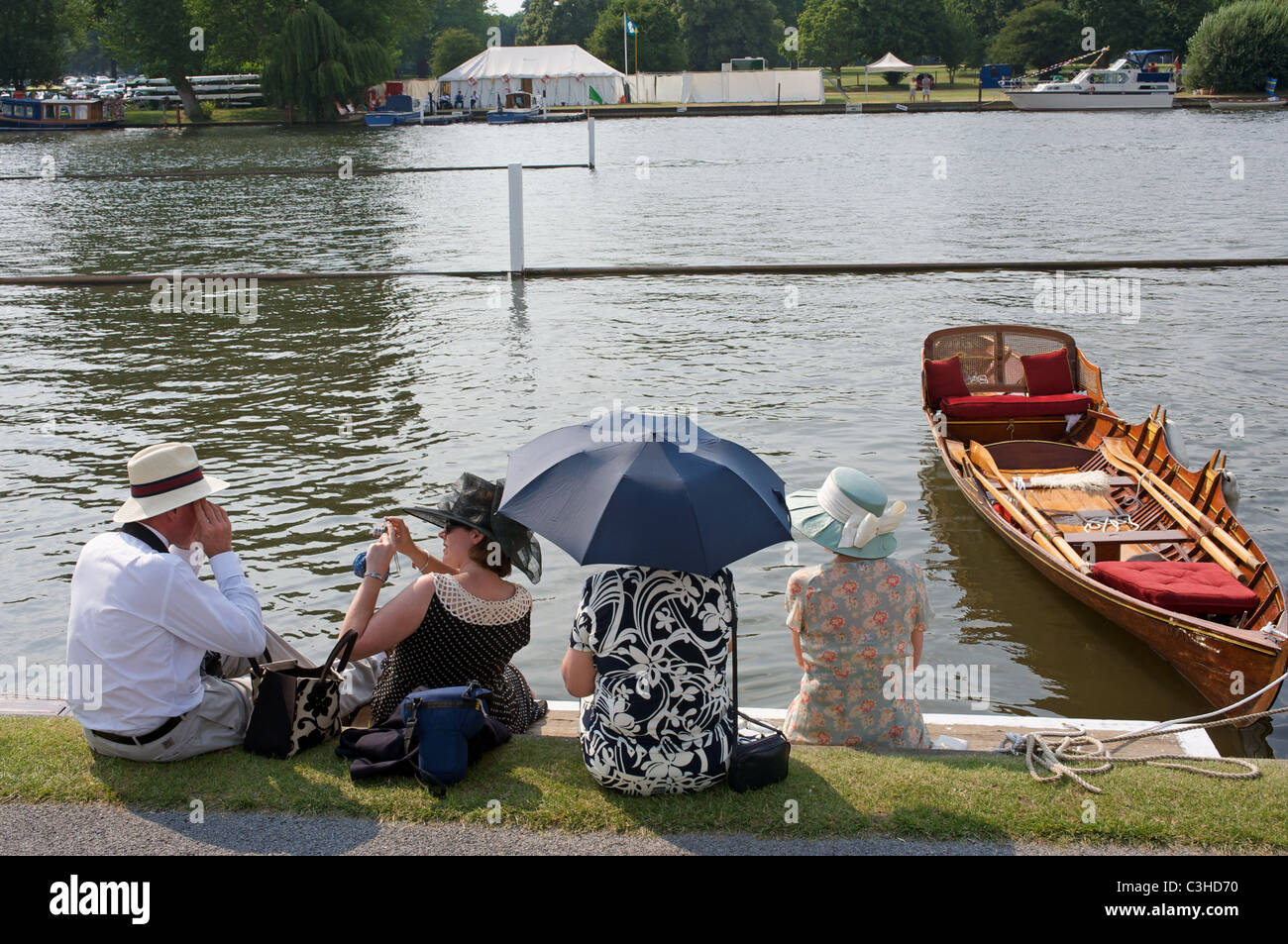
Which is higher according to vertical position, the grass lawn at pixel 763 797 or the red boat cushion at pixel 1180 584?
the grass lawn at pixel 763 797

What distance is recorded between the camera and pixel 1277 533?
11.6 meters

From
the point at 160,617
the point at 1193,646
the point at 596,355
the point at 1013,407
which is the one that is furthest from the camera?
the point at 596,355

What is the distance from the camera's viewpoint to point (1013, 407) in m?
13.5

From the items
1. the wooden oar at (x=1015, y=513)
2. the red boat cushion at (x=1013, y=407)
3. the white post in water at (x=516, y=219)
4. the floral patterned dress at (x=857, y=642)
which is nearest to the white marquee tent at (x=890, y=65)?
the white post in water at (x=516, y=219)

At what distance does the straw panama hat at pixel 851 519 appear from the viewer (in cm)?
534

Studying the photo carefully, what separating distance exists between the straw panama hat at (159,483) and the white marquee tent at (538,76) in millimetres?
96642

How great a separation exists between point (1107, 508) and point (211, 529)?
8574mm

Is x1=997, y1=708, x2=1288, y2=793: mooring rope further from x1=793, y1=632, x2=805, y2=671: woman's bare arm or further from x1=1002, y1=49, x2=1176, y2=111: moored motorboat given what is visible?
x1=1002, y1=49, x2=1176, y2=111: moored motorboat

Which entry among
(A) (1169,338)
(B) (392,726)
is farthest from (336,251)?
(B) (392,726)

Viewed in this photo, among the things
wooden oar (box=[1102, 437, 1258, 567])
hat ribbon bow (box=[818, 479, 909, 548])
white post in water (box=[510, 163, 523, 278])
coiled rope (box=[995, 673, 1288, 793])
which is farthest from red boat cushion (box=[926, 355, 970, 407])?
white post in water (box=[510, 163, 523, 278])

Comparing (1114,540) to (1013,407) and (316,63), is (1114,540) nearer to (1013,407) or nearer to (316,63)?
(1013,407)

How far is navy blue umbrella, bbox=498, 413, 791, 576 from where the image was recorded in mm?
4625

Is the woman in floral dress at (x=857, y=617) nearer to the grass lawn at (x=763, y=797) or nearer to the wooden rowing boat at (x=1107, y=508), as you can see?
the grass lawn at (x=763, y=797)

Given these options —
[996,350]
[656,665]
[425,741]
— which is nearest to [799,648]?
[656,665]
